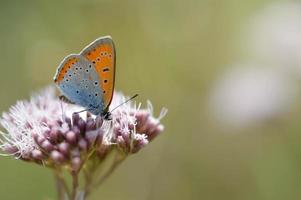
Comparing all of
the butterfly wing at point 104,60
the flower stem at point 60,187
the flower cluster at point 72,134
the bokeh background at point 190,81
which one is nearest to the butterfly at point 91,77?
the butterfly wing at point 104,60

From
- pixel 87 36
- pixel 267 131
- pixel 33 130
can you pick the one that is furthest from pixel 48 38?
pixel 33 130

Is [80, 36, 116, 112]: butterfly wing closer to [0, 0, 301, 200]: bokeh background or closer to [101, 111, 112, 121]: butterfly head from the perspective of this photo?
[101, 111, 112, 121]: butterfly head

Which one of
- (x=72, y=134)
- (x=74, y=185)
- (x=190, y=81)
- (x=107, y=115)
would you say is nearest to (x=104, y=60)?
(x=107, y=115)

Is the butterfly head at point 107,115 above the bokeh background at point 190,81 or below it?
above

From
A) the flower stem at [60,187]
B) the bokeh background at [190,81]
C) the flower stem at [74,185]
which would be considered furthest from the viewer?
the bokeh background at [190,81]

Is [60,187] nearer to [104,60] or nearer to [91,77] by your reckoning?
[91,77]

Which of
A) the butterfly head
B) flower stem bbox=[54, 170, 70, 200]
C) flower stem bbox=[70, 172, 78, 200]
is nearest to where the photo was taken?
flower stem bbox=[70, 172, 78, 200]

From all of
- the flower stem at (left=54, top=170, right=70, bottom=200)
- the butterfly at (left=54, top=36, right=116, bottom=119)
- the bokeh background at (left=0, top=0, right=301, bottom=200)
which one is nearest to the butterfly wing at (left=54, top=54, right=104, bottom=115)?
the butterfly at (left=54, top=36, right=116, bottom=119)

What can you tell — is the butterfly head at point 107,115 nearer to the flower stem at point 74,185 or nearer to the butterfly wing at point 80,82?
the butterfly wing at point 80,82
